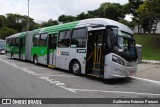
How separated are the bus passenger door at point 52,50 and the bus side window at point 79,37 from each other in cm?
258

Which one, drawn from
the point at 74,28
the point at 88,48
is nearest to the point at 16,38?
the point at 74,28

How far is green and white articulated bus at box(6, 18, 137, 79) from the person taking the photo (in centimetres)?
1075

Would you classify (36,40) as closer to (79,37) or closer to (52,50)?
(52,50)

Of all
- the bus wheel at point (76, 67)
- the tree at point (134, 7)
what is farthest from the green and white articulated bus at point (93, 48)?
the tree at point (134, 7)

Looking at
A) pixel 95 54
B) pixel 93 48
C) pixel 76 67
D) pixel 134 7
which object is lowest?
pixel 76 67

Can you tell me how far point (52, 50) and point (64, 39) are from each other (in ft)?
6.03

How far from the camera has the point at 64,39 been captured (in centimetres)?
1463

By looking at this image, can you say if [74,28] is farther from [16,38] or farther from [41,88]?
[16,38]

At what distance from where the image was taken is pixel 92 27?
39.4 ft

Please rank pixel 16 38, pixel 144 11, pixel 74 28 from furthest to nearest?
pixel 144 11 → pixel 16 38 → pixel 74 28

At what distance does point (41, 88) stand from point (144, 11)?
77.6ft

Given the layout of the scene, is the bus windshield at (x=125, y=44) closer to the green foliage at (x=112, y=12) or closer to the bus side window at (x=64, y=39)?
the bus side window at (x=64, y=39)

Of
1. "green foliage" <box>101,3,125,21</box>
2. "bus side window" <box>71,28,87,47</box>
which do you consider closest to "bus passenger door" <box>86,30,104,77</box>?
"bus side window" <box>71,28,87,47</box>

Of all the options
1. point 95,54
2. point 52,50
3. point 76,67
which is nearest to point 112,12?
point 52,50
